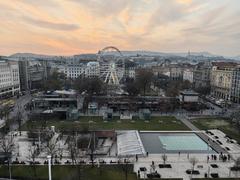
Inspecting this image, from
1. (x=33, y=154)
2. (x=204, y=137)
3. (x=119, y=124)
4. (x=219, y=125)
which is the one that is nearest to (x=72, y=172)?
(x=33, y=154)

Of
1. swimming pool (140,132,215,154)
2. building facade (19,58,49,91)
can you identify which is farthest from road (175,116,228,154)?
building facade (19,58,49,91)

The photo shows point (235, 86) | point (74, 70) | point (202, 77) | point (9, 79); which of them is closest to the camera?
point (235, 86)

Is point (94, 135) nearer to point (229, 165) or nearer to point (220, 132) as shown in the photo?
point (229, 165)

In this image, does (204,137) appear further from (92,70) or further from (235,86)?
(92,70)

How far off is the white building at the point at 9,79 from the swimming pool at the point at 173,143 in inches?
1611

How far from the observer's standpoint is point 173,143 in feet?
97.2

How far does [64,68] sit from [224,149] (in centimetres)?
7572

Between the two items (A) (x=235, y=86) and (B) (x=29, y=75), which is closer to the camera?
(A) (x=235, y=86)

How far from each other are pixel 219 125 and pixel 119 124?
15985mm

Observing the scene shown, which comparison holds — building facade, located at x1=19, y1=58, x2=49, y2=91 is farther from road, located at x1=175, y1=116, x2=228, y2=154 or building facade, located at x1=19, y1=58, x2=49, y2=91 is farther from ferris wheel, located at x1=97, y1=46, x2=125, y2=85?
road, located at x1=175, y1=116, x2=228, y2=154

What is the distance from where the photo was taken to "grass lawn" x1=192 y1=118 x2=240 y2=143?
33.3m

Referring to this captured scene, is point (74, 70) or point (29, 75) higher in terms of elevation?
point (74, 70)

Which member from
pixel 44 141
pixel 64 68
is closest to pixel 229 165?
pixel 44 141

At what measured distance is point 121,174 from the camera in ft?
67.7
